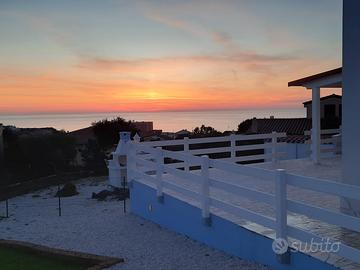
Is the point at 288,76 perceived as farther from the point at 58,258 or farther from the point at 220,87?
the point at 58,258

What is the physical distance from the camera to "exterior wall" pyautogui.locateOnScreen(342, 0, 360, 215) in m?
6.49

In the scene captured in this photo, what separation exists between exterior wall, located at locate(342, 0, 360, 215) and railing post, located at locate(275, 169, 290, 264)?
1720 mm

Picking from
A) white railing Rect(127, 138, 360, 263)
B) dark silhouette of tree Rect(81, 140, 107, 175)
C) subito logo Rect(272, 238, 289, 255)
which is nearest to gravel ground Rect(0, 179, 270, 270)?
subito logo Rect(272, 238, 289, 255)

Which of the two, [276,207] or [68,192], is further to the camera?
[68,192]

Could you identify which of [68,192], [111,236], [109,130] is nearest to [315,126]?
[111,236]

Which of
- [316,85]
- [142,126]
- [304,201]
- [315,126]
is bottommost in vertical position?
[304,201]

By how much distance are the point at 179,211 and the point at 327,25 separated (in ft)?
33.0

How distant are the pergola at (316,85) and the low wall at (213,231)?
5.71 metres

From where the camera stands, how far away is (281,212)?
18.2ft

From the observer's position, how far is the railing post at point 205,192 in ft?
23.9

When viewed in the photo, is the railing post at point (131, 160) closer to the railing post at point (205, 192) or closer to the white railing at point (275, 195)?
the white railing at point (275, 195)

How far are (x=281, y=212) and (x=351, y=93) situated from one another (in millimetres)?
2308

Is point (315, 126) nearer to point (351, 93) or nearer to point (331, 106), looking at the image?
point (351, 93)

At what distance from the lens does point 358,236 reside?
584 centimetres
